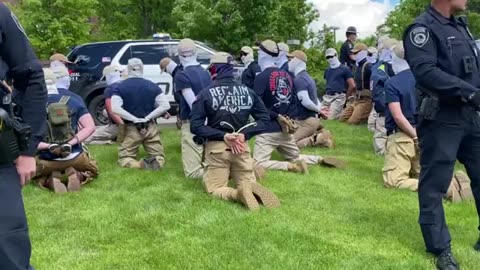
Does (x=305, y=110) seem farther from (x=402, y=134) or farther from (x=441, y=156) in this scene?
(x=441, y=156)

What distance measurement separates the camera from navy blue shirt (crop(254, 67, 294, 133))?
8.48 meters

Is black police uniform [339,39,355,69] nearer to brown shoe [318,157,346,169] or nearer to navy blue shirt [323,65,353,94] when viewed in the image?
navy blue shirt [323,65,353,94]

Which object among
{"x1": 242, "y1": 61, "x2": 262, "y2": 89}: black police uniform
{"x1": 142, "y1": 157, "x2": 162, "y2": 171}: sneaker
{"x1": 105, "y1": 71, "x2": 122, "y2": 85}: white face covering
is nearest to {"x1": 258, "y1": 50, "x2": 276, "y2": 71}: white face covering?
{"x1": 242, "y1": 61, "x2": 262, "y2": 89}: black police uniform

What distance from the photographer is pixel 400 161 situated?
→ 728 cm

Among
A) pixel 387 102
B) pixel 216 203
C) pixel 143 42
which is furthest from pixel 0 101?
pixel 143 42

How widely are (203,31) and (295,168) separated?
48.5 ft

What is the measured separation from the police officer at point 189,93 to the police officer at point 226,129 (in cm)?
114

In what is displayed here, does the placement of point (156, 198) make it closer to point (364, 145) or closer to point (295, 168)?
point (295, 168)

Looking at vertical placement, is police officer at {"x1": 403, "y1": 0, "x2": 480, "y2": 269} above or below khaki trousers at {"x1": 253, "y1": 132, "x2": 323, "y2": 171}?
above

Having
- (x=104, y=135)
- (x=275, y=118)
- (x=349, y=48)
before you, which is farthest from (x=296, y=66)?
(x=349, y=48)

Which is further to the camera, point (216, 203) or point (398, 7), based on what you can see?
point (398, 7)

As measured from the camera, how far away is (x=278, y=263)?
15.1 feet

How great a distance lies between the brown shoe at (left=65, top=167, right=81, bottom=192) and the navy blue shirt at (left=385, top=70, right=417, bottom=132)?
148 inches

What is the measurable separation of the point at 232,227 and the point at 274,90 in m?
3.40
